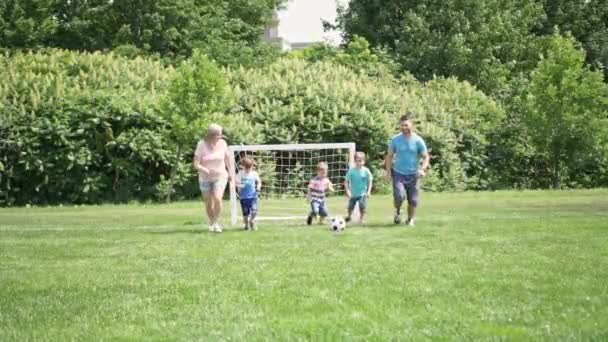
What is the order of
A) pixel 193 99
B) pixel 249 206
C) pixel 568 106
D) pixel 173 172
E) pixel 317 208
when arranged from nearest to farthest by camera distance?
pixel 249 206, pixel 317 208, pixel 193 99, pixel 173 172, pixel 568 106

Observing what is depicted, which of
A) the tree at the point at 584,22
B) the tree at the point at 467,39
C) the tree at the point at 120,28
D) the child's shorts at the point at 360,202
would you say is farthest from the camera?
the tree at the point at 584,22

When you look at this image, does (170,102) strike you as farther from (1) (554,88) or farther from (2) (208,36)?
(2) (208,36)

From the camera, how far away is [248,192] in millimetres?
14953

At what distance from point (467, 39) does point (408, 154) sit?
3152 centimetres

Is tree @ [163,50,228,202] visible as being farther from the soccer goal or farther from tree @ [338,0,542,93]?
tree @ [338,0,542,93]

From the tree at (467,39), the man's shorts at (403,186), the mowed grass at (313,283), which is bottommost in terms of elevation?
the mowed grass at (313,283)

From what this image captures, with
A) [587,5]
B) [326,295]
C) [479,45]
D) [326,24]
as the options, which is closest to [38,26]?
[326,24]

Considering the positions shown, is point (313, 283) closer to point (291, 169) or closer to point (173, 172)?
point (291, 169)

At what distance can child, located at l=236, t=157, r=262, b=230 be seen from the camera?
14.8 m

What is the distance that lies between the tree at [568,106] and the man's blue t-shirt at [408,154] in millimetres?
17124

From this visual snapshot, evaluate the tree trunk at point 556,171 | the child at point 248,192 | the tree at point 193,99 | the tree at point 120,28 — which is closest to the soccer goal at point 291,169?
the tree at point 193,99

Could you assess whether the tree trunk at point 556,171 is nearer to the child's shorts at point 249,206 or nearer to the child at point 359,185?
the child at point 359,185

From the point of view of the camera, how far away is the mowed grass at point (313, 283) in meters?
6.24

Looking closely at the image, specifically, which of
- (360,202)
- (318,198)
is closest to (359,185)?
(360,202)
